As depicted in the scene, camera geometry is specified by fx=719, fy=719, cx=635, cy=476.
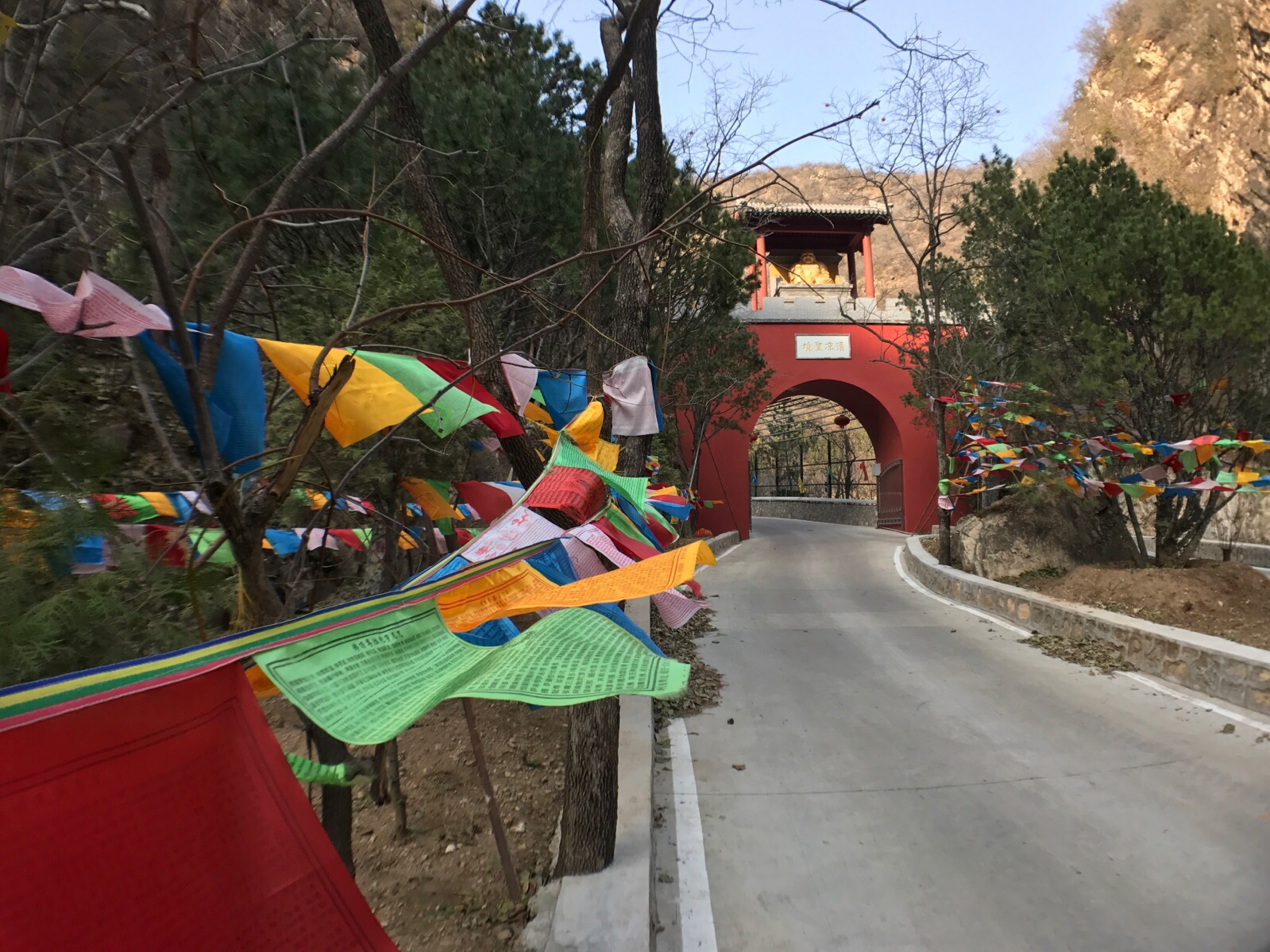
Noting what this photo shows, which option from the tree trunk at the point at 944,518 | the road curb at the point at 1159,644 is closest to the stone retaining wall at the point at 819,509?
the tree trunk at the point at 944,518

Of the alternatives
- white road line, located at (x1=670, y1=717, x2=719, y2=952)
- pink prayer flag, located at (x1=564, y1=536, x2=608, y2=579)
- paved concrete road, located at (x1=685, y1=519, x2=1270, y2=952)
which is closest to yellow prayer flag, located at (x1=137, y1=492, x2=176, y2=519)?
pink prayer flag, located at (x1=564, y1=536, x2=608, y2=579)

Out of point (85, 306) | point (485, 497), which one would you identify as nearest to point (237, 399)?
point (85, 306)

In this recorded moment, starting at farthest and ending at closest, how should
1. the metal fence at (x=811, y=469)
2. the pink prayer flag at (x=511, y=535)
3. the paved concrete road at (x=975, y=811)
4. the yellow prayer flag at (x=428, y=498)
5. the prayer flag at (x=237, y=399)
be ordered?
the metal fence at (x=811, y=469)
the yellow prayer flag at (x=428, y=498)
the paved concrete road at (x=975, y=811)
the pink prayer flag at (x=511, y=535)
the prayer flag at (x=237, y=399)

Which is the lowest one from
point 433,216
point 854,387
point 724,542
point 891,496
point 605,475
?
point 724,542

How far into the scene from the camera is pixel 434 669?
1.43 meters

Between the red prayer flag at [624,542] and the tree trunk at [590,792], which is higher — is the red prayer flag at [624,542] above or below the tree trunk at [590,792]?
above

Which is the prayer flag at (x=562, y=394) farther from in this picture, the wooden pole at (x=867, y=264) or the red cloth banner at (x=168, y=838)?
the wooden pole at (x=867, y=264)

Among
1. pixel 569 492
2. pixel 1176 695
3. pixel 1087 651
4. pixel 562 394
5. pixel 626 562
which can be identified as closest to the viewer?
pixel 626 562

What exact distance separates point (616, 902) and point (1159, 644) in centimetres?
532

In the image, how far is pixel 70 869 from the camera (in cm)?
91

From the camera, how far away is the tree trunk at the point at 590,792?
3316 millimetres

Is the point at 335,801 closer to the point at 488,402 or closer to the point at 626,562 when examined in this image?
the point at 626,562

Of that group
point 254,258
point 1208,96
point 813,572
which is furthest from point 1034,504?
point 1208,96

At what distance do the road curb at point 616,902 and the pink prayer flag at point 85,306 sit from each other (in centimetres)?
247
